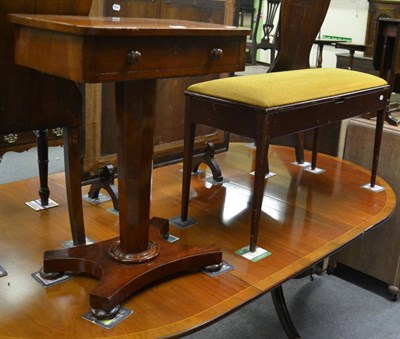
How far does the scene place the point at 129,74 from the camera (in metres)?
1.10

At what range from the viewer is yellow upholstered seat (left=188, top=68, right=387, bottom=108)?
1.55 metres

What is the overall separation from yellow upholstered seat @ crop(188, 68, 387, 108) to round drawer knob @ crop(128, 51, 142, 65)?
52 cm

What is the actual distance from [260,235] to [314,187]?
0.60 meters

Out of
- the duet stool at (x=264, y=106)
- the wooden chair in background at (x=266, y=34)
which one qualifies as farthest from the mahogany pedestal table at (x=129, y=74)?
the wooden chair in background at (x=266, y=34)

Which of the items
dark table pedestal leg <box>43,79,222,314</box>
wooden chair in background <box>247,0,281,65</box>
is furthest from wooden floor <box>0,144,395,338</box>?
wooden chair in background <box>247,0,281,65</box>

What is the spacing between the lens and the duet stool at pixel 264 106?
1.53 metres

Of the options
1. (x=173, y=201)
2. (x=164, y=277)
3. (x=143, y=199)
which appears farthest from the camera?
(x=173, y=201)

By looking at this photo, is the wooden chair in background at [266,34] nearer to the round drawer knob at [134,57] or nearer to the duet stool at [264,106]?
the duet stool at [264,106]

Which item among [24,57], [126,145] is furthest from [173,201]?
[24,57]

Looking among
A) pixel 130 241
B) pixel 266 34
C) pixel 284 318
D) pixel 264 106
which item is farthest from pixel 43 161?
pixel 266 34

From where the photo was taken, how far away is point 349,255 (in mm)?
2422

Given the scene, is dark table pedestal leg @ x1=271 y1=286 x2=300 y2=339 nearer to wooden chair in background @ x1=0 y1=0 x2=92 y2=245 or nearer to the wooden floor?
the wooden floor

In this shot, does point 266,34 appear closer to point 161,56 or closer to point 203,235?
point 203,235

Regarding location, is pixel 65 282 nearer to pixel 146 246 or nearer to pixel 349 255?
pixel 146 246
